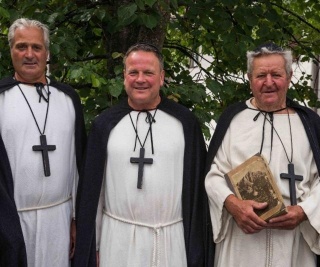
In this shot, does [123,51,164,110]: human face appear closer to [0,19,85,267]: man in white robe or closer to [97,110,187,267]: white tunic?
[97,110,187,267]: white tunic

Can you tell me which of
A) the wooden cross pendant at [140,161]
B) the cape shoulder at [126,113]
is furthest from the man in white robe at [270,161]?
the wooden cross pendant at [140,161]

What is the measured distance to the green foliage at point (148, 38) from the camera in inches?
178

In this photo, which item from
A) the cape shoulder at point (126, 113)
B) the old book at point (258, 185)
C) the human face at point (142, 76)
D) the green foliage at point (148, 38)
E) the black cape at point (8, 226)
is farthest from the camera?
the green foliage at point (148, 38)

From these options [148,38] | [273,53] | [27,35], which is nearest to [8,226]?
[27,35]

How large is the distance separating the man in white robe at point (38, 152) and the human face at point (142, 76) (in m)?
0.53

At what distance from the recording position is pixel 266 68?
3.69 m

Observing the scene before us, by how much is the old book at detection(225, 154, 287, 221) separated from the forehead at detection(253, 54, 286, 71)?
1.72ft

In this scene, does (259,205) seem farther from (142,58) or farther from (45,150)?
(45,150)

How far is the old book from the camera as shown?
350cm

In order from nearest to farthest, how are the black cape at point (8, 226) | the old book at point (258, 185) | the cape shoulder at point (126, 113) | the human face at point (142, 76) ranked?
the old book at point (258, 185) → the black cape at point (8, 226) → the human face at point (142, 76) → the cape shoulder at point (126, 113)

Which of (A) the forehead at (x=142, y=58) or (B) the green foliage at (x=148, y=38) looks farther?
(B) the green foliage at (x=148, y=38)

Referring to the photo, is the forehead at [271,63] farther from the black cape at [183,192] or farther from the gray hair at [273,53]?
the black cape at [183,192]

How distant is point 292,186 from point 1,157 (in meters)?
1.69

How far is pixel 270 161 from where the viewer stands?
3713mm
